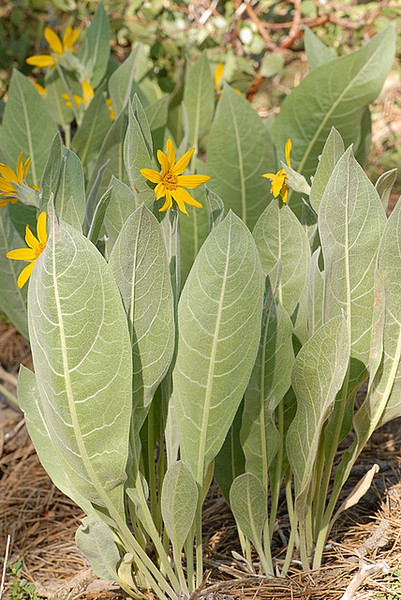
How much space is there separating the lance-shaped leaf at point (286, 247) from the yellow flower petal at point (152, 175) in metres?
0.21

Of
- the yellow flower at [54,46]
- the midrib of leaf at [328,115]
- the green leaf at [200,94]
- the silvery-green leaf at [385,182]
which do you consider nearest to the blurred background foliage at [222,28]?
the yellow flower at [54,46]

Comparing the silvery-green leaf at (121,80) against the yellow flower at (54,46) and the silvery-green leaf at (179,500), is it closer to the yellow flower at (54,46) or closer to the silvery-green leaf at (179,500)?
the yellow flower at (54,46)

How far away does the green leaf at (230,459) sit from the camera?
3.56 ft

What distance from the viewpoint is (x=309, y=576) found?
104cm

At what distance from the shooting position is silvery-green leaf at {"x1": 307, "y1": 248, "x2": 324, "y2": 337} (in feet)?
3.18

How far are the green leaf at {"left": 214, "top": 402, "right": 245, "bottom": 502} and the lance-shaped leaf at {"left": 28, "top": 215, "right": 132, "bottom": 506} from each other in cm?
25

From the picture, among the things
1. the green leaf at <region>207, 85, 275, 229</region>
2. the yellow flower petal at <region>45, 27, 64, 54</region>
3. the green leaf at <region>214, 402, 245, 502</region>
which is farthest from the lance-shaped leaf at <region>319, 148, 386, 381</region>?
the yellow flower petal at <region>45, 27, 64, 54</region>

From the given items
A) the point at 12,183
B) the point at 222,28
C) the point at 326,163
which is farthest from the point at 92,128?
the point at 222,28

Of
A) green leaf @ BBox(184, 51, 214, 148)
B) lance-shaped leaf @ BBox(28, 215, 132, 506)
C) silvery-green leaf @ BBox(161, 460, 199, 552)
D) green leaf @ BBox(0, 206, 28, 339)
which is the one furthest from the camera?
green leaf @ BBox(184, 51, 214, 148)

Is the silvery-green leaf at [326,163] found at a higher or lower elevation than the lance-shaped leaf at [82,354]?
higher

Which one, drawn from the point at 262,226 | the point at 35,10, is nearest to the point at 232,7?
the point at 35,10

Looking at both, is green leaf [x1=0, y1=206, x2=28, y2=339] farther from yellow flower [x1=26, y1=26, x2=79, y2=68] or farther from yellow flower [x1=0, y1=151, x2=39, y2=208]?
yellow flower [x1=26, y1=26, x2=79, y2=68]

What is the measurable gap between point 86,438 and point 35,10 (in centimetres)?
249

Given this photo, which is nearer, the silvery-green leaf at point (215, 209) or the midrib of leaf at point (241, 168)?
the silvery-green leaf at point (215, 209)
